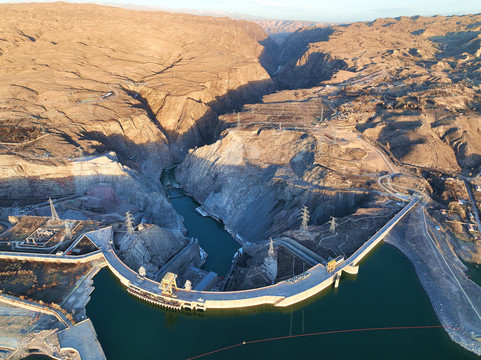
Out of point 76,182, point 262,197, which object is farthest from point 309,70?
point 76,182

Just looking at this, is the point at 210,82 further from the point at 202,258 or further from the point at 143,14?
the point at 143,14

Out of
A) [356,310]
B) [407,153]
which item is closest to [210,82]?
[407,153]

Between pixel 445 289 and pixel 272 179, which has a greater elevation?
pixel 272 179

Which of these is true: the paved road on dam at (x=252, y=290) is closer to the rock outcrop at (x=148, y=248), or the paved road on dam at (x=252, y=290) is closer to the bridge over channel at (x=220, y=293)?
the bridge over channel at (x=220, y=293)

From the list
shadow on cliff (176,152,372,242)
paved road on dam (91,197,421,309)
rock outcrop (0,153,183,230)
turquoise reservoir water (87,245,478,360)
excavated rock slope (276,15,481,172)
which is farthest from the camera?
excavated rock slope (276,15,481,172)

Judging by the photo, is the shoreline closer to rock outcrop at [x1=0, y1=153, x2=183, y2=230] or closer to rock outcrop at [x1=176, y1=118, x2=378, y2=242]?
rock outcrop at [x1=176, y1=118, x2=378, y2=242]

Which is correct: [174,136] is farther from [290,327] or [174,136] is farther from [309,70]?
[309,70]

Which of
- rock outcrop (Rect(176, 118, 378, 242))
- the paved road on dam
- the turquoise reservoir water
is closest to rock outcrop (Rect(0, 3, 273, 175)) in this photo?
rock outcrop (Rect(176, 118, 378, 242))

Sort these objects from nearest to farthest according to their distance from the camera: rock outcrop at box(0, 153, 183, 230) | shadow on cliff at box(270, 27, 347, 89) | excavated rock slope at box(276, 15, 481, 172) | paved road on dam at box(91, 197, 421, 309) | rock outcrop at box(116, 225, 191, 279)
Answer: paved road on dam at box(91, 197, 421, 309)
rock outcrop at box(116, 225, 191, 279)
rock outcrop at box(0, 153, 183, 230)
excavated rock slope at box(276, 15, 481, 172)
shadow on cliff at box(270, 27, 347, 89)
